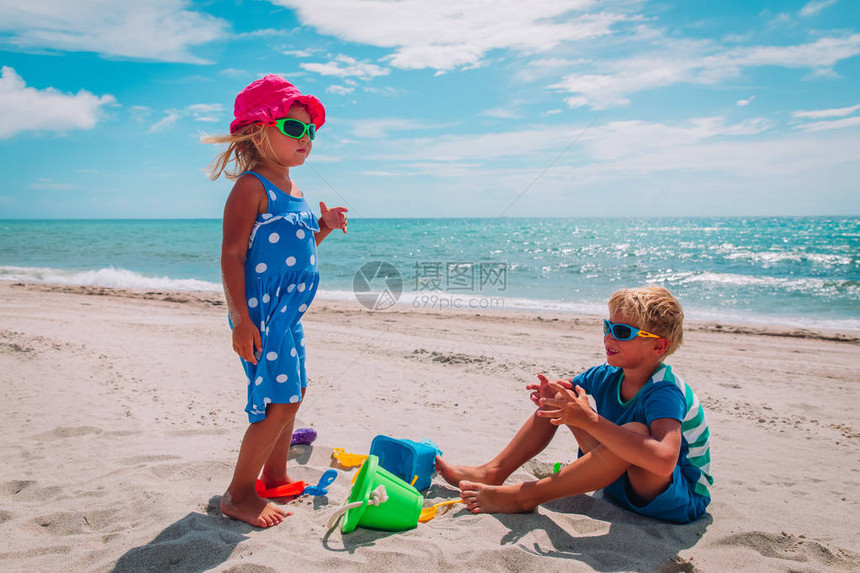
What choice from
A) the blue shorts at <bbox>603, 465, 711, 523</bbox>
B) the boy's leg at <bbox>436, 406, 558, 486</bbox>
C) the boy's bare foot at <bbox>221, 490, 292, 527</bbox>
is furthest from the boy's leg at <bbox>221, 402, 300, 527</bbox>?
the blue shorts at <bbox>603, 465, 711, 523</bbox>

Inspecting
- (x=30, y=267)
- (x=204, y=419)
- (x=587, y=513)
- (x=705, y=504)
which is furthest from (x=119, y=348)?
(x=30, y=267)

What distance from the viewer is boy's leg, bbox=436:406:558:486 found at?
108 inches

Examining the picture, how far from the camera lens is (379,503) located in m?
2.29

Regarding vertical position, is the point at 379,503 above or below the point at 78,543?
above

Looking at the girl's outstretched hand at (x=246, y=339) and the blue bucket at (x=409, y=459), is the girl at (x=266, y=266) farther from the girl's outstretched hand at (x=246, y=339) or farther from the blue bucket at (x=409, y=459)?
the blue bucket at (x=409, y=459)

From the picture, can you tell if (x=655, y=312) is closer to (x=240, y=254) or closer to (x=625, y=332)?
(x=625, y=332)

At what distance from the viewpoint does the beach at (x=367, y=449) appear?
7.12ft

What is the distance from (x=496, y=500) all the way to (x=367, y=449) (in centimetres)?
124

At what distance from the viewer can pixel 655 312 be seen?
8.00 ft

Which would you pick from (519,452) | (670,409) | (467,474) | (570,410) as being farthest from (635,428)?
(467,474)

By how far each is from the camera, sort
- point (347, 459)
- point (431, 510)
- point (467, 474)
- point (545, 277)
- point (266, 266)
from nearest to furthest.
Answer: point (266, 266) < point (431, 510) < point (467, 474) < point (347, 459) < point (545, 277)

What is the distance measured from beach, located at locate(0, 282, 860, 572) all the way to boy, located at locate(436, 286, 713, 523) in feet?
0.37

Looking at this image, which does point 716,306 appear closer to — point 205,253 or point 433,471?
point 433,471

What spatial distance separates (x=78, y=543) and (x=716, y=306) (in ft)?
41.9
